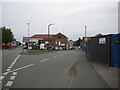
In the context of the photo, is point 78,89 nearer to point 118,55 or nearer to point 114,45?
point 118,55

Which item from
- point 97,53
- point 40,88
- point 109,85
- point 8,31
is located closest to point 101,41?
point 97,53

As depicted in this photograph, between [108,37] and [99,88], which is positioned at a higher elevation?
[108,37]

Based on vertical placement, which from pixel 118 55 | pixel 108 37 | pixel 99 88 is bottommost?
pixel 99 88

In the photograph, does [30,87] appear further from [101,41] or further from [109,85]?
[101,41]

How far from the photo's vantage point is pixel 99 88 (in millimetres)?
7066

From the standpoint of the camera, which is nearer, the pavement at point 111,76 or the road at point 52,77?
the road at point 52,77

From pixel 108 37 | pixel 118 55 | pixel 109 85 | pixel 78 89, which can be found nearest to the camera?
pixel 78 89

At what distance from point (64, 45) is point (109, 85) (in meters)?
102

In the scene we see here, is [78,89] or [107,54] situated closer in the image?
[78,89]

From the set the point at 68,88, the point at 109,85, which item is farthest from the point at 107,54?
the point at 68,88

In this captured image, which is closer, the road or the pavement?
the road

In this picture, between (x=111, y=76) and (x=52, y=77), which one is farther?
(x=111, y=76)

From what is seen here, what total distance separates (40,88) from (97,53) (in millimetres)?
11928

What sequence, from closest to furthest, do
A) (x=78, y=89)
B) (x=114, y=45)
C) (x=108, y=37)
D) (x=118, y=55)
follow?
(x=78, y=89) → (x=118, y=55) → (x=114, y=45) → (x=108, y=37)
